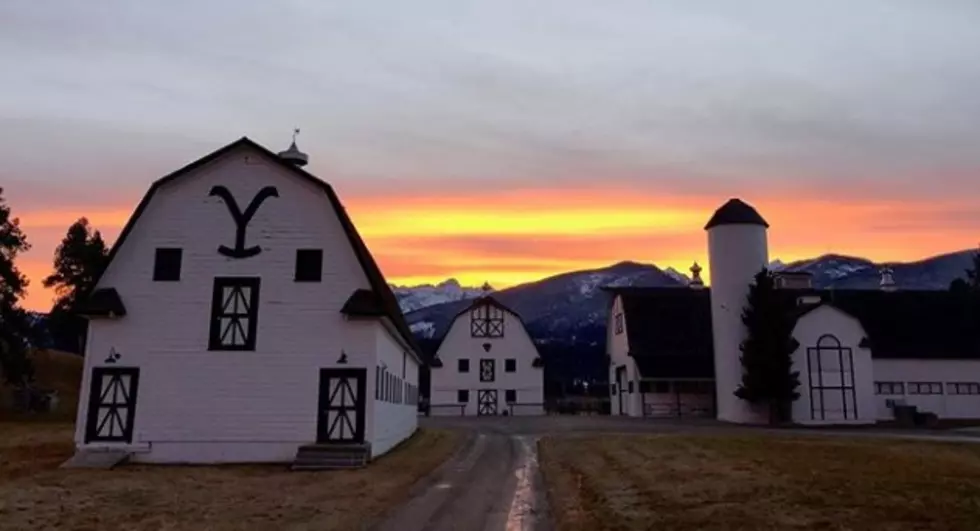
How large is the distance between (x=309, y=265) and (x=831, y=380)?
109 ft

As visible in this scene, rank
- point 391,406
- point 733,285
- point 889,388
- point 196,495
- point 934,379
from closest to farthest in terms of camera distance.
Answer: point 196,495, point 391,406, point 733,285, point 889,388, point 934,379

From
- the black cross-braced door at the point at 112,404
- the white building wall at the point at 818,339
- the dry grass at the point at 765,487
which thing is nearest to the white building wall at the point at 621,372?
the white building wall at the point at 818,339

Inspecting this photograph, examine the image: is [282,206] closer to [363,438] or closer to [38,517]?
[363,438]

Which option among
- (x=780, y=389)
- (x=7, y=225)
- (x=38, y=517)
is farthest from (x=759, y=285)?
(x=7, y=225)

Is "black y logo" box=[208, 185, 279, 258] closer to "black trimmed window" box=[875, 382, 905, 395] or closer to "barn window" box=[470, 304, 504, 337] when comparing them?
"black trimmed window" box=[875, 382, 905, 395]

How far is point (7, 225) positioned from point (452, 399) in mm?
35538

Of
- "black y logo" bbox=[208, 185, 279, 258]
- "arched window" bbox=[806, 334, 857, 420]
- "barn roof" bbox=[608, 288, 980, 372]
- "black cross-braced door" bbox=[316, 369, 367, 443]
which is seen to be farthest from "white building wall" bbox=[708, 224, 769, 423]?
"black y logo" bbox=[208, 185, 279, 258]

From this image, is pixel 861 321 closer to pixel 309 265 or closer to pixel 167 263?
pixel 309 265

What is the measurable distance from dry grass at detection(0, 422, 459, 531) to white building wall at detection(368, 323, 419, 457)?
1217mm

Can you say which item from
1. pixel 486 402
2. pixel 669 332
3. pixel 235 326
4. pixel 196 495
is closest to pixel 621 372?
pixel 669 332

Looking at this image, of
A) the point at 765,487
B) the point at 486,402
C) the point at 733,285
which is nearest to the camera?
the point at 765,487

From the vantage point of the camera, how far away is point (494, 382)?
6688 centimetres

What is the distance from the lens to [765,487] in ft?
49.4

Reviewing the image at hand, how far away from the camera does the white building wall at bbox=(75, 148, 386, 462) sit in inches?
931
